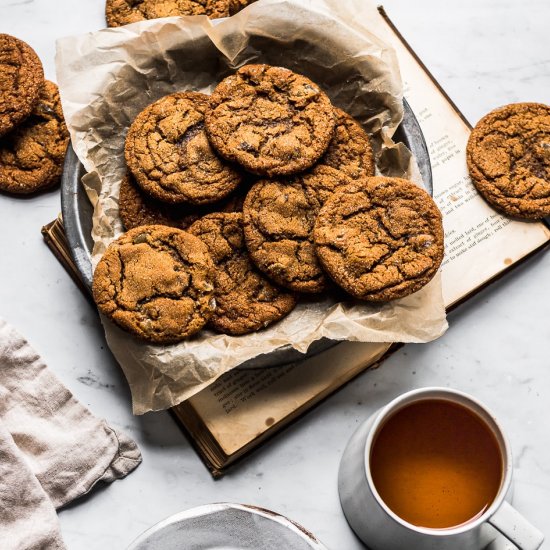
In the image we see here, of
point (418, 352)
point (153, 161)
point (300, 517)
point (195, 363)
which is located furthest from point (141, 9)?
point (300, 517)

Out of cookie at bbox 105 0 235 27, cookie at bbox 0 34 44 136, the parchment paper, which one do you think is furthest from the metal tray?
cookie at bbox 105 0 235 27

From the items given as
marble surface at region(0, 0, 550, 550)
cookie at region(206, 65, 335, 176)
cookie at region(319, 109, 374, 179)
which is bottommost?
marble surface at region(0, 0, 550, 550)

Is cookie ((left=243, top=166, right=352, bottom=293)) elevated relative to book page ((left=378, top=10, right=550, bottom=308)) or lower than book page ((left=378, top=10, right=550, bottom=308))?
elevated

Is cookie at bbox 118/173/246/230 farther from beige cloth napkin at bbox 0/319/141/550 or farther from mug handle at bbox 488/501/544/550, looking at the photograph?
mug handle at bbox 488/501/544/550

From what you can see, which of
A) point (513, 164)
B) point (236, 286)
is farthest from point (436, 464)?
point (513, 164)

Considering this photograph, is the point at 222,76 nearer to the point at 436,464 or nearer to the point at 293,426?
the point at 293,426

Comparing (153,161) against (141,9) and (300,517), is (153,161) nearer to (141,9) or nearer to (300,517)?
(141,9)
